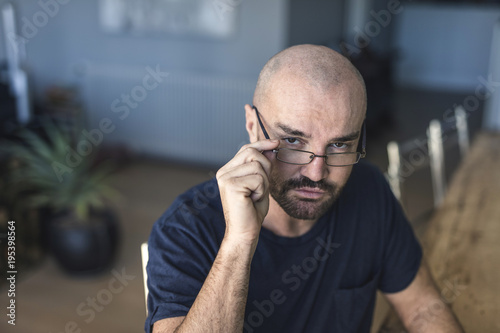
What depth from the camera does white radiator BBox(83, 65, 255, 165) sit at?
4.93 m

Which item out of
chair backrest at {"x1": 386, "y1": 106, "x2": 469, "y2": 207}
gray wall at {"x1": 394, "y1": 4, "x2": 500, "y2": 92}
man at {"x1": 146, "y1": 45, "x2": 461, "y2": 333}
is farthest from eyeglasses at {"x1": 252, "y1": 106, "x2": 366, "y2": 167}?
gray wall at {"x1": 394, "y1": 4, "x2": 500, "y2": 92}

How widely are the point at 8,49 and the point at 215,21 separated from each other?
181 cm

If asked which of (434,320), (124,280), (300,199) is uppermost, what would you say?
(300,199)

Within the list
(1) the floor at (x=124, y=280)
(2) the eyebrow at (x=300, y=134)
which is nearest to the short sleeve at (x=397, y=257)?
(1) the floor at (x=124, y=280)

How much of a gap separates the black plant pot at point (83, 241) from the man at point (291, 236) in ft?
6.68

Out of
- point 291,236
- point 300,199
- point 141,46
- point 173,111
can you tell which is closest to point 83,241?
point 291,236

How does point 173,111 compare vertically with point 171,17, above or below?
below

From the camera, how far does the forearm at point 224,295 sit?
96 centimetres

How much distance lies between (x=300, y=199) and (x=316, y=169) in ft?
0.25

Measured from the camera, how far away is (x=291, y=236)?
3.98 ft

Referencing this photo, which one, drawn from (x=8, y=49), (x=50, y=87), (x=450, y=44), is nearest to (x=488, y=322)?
(x=8, y=49)

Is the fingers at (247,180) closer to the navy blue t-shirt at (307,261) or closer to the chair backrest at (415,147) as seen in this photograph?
the navy blue t-shirt at (307,261)

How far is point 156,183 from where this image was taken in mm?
4734

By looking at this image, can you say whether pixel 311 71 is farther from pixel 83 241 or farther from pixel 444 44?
pixel 444 44
